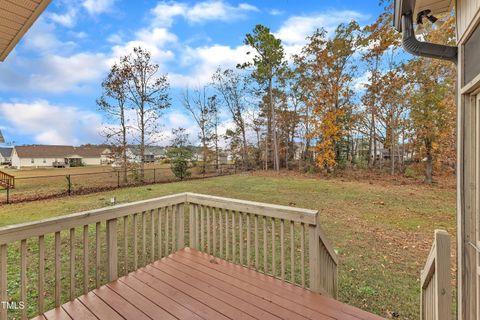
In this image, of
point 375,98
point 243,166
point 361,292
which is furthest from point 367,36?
point 361,292

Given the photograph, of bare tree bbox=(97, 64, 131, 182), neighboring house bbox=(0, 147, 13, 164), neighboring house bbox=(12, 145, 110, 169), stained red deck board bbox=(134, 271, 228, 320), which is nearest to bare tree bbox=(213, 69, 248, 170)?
bare tree bbox=(97, 64, 131, 182)

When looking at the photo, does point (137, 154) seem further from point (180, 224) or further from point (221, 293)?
point (221, 293)

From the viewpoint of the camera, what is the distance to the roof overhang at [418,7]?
2035 mm

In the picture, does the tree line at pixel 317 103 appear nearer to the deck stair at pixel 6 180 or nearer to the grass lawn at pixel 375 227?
the grass lawn at pixel 375 227

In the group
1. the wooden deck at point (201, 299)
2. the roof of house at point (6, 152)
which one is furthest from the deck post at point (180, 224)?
the roof of house at point (6, 152)

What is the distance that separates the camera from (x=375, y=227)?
196 inches

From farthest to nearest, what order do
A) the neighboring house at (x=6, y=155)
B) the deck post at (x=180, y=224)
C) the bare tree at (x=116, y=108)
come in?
1. the neighboring house at (x=6, y=155)
2. the bare tree at (x=116, y=108)
3. the deck post at (x=180, y=224)

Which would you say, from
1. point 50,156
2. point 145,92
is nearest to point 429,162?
point 145,92

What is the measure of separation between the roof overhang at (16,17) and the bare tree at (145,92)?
1001 centimetres

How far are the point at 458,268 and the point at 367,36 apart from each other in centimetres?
1424

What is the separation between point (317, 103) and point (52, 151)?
32743 mm

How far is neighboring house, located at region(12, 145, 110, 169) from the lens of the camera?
27.0 m

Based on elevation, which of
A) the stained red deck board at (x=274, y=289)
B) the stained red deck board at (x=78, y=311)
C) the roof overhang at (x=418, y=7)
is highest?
the roof overhang at (x=418, y=7)

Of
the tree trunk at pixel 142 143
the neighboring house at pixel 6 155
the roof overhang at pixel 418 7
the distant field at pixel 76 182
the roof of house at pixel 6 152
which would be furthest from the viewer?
the roof of house at pixel 6 152
